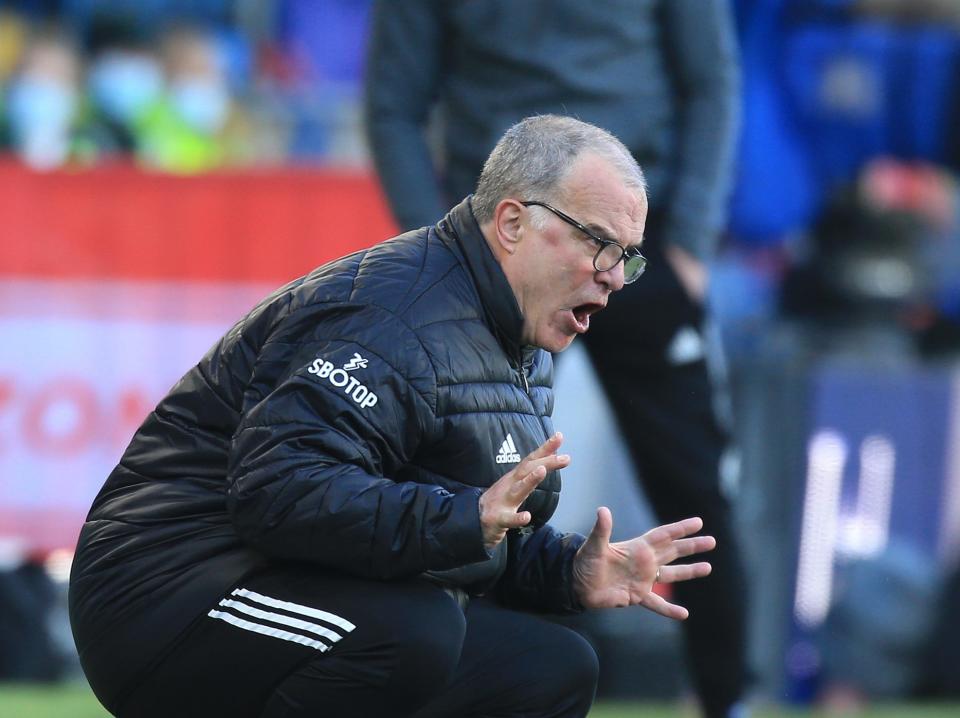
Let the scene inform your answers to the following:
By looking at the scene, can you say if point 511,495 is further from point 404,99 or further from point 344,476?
point 404,99

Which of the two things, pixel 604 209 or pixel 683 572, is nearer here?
pixel 604 209

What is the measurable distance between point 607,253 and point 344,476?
2.25ft

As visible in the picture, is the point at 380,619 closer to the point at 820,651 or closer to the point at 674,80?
the point at 674,80

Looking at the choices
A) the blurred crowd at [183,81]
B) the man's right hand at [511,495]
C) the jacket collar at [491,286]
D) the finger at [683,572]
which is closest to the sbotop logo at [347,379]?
the man's right hand at [511,495]

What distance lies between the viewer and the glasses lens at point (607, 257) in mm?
3248

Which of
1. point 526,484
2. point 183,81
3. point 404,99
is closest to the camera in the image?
point 526,484

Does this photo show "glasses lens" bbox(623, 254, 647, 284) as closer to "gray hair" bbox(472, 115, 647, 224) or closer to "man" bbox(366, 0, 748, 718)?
"gray hair" bbox(472, 115, 647, 224)

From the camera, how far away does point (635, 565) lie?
3.32 metres

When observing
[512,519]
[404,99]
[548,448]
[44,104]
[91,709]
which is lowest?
[91,709]

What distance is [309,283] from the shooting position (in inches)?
127

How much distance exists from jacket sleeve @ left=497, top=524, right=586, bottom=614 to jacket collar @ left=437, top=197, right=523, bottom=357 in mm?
486

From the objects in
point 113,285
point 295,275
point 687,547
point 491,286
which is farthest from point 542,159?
point 113,285

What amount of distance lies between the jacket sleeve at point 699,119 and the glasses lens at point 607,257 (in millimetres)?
1366

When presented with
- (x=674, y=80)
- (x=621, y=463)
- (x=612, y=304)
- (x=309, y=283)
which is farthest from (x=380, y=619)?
(x=621, y=463)
